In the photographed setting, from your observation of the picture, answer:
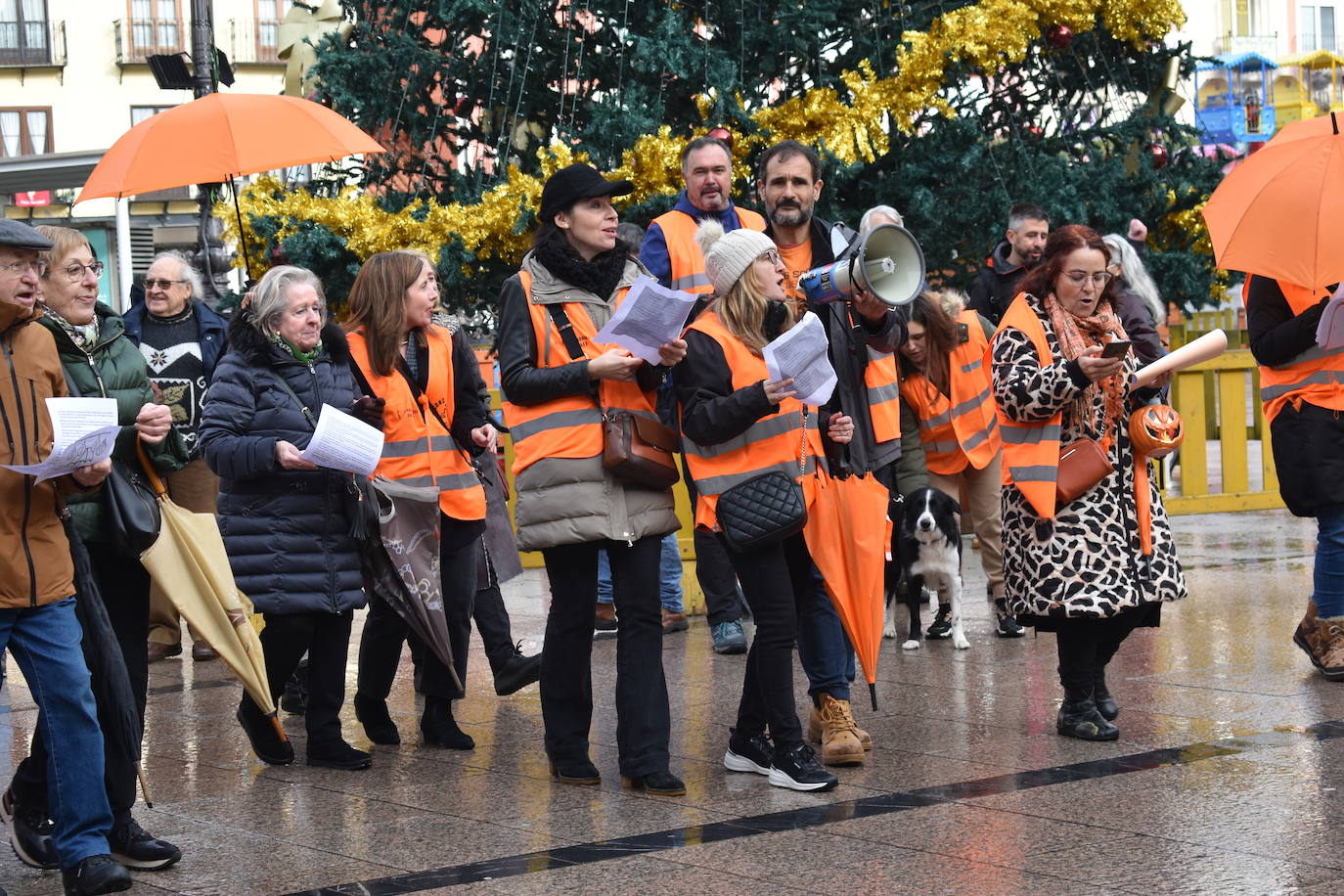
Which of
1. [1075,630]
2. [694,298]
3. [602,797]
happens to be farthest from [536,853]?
[1075,630]

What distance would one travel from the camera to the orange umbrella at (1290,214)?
6586 millimetres

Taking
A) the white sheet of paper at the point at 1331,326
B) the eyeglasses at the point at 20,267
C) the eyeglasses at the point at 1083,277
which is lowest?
the white sheet of paper at the point at 1331,326

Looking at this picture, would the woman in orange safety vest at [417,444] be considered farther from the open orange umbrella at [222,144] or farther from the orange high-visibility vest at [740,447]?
the orange high-visibility vest at [740,447]

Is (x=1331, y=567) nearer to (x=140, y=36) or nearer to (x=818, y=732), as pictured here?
(x=818, y=732)

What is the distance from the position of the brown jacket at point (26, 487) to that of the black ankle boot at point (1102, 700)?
3.48 metres

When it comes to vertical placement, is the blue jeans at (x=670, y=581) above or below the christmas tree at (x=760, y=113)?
below

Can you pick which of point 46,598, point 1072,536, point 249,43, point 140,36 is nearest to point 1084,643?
point 1072,536

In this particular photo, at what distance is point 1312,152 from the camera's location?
679 centimetres

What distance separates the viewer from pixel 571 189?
588cm

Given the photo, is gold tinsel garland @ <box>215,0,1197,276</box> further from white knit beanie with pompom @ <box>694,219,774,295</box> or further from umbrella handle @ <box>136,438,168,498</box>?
umbrella handle @ <box>136,438,168,498</box>

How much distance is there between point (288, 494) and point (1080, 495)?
2667 millimetres

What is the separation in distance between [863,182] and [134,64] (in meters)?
40.6

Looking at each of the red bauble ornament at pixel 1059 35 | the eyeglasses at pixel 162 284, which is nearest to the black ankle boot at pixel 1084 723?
the eyeglasses at pixel 162 284

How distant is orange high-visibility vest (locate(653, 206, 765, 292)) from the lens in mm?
6680
